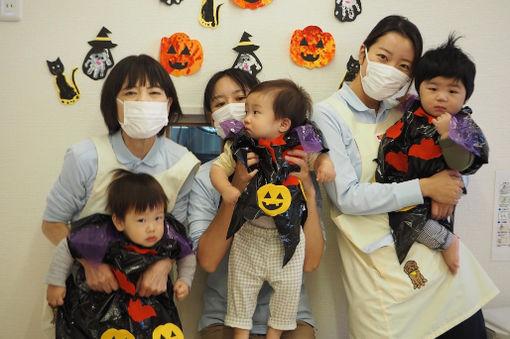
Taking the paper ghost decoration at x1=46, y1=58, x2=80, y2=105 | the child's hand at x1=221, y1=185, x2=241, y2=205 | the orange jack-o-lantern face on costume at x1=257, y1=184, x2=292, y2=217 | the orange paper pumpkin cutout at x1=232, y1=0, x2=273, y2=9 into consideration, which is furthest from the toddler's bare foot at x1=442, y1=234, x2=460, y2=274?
the paper ghost decoration at x1=46, y1=58, x2=80, y2=105

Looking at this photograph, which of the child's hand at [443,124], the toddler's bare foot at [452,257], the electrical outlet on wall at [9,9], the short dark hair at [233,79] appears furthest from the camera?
the electrical outlet on wall at [9,9]

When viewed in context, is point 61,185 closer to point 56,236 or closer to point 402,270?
point 56,236

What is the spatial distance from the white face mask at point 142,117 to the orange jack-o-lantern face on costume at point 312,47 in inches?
29.0

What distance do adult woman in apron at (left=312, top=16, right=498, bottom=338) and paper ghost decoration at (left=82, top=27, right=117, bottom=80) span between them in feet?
3.23

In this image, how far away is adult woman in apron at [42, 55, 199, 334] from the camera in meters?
1.61

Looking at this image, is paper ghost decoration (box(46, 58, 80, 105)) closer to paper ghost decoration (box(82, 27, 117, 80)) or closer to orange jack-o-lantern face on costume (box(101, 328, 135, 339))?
paper ghost decoration (box(82, 27, 117, 80))

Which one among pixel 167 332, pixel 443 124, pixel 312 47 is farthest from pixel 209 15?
pixel 167 332

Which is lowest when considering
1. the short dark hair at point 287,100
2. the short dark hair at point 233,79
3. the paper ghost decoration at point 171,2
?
Result: the short dark hair at point 287,100

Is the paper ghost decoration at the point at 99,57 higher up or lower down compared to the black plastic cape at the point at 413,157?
higher up

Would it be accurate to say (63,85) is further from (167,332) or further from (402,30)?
(402,30)

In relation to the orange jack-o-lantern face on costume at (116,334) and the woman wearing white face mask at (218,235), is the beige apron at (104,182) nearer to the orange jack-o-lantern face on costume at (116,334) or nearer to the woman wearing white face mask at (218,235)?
the woman wearing white face mask at (218,235)

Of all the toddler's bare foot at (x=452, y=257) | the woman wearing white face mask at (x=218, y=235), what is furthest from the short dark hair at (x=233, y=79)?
the toddler's bare foot at (x=452, y=257)

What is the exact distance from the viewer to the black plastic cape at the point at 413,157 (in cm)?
163

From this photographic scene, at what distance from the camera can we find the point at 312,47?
6.70 ft
